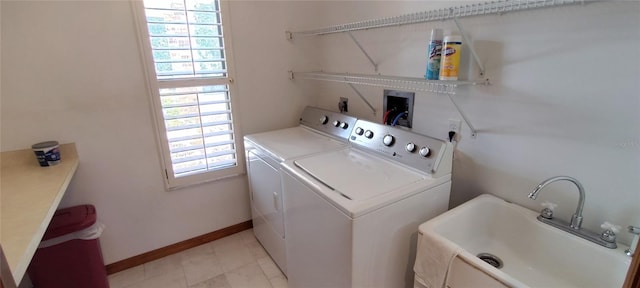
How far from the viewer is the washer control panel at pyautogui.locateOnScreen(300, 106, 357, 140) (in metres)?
2.03

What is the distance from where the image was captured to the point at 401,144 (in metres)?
1.62

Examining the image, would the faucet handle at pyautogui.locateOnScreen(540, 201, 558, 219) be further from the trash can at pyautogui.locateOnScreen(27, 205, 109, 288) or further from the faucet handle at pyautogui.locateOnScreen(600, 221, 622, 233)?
the trash can at pyautogui.locateOnScreen(27, 205, 109, 288)

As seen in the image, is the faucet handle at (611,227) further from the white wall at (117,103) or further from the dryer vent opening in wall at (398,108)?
the white wall at (117,103)

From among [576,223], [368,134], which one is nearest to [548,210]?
[576,223]

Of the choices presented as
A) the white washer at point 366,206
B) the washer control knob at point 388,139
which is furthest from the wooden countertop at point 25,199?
the washer control knob at point 388,139

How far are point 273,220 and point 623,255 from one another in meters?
1.72

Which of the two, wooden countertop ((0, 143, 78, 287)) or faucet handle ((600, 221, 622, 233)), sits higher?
wooden countertop ((0, 143, 78, 287))

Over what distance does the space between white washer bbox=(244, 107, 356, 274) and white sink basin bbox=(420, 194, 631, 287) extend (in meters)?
0.87

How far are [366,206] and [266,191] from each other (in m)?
1.02

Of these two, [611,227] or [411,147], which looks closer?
[611,227]

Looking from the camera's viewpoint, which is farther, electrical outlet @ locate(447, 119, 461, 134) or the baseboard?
the baseboard

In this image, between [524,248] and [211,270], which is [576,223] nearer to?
[524,248]

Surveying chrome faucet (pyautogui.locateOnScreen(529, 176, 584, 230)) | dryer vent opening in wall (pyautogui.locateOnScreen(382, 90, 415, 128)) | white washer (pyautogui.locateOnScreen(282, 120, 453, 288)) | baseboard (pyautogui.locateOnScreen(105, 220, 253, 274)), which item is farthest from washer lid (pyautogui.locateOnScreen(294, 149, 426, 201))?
baseboard (pyautogui.locateOnScreen(105, 220, 253, 274))

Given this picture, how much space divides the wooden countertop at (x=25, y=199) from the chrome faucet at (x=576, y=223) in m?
1.53
